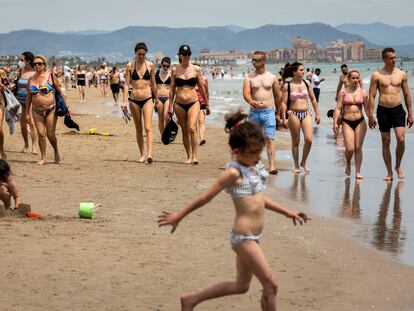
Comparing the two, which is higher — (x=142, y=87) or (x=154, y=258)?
(x=142, y=87)

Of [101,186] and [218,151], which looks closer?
[101,186]

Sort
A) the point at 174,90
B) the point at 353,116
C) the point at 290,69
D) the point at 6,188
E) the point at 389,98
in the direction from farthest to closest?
the point at 174,90
the point at 290,69
the point at 353,116
the point at 389,98
the point at 6,188

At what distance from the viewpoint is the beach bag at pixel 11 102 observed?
13.8 meters

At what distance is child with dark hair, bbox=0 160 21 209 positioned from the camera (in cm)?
920

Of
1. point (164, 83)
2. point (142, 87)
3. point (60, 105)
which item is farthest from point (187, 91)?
point (164, 83)

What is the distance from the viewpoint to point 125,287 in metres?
6.58

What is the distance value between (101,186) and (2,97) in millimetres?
3075

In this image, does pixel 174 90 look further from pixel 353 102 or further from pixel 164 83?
pixel 164 83

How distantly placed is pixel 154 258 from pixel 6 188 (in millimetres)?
2550

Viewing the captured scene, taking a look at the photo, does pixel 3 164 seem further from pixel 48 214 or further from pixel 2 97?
pixel 2 97

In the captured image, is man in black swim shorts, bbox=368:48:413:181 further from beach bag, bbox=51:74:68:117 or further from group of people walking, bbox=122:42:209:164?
beach bag, bbox=51:74:68:117

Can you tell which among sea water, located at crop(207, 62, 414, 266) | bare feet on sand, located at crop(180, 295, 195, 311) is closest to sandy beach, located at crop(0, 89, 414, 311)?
sea water, located at crop(207, 62, 414, 266)

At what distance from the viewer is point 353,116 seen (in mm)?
13023

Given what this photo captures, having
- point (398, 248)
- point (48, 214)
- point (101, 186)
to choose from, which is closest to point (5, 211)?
point (48, 214)
